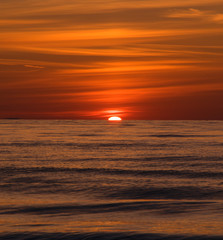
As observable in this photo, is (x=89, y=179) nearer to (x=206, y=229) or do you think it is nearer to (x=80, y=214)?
(x=80, y=214)

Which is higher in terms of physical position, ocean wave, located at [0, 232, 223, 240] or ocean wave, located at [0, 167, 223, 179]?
ocean wave, located at [0, 167, 223, 179]

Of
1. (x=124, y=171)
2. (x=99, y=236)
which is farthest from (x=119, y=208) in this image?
(x=124, y=171)

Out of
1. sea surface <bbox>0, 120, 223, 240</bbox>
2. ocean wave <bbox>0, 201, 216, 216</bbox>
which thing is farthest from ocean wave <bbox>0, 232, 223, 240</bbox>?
ocean wave <bbox>0, 201, 216, 216</bbox>

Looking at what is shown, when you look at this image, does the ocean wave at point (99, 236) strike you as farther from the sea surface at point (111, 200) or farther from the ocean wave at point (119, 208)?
the ocean wave at point (119, 208)

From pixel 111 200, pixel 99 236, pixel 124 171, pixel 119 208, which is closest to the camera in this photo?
pixel 99 236

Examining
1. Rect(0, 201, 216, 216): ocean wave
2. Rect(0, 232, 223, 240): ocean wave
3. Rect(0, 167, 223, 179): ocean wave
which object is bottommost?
Result: Rect(0, 232, 223, 240): ocean wave

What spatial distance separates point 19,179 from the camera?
1984 cm

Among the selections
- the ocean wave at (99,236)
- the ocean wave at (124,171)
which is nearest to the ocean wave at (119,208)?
the ocean wave at (99,236)

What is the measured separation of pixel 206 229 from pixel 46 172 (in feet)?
42.0

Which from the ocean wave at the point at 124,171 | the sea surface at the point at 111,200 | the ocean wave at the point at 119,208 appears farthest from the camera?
Answer: the ocean wave at the point at 124,171

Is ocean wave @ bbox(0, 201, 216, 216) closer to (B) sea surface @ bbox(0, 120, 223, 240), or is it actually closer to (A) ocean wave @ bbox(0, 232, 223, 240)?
(B) sea surface @ bbox(0, 120, 223, 240)

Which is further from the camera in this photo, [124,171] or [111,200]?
[124,171]

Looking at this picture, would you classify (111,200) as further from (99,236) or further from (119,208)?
(99,236)

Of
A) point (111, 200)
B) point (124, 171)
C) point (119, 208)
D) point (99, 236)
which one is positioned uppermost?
point (124, 171)
